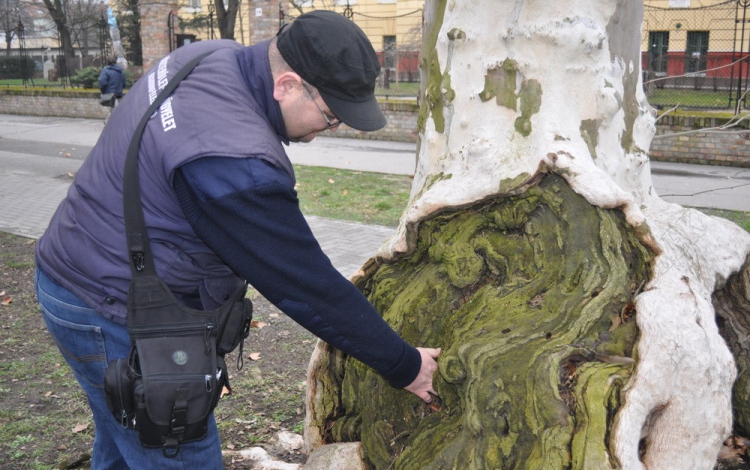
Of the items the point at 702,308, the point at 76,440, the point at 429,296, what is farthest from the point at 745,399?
the point at 76,440

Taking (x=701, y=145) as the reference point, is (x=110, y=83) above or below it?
above

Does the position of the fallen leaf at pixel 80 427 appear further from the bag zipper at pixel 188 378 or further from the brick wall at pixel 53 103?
the brick wall at pixel 53 103

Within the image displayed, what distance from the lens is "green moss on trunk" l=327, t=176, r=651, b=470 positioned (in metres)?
2.54

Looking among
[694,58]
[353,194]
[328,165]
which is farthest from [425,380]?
[694,58]

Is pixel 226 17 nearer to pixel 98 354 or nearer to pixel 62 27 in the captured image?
pixel 62 27

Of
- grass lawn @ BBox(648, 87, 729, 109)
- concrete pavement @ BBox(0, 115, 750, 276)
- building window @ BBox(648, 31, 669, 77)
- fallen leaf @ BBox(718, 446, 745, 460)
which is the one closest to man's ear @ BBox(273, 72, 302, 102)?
fallen leaf @ BBox(718, 446, 745, 460)

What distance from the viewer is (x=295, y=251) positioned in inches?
86.4

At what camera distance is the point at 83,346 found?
2.45 m

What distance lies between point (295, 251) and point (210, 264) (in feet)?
1.14

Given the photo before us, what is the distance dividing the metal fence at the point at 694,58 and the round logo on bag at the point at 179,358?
43.5 ft

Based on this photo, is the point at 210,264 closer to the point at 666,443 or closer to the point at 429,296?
the point at 429,296

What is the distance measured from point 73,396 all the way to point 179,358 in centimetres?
265

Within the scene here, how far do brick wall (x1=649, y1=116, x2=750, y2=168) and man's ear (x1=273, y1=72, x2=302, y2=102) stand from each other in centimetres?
1151

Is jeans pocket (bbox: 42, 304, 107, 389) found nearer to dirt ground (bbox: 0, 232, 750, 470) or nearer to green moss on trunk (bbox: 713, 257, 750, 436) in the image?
dirt ground (bbox: 0, 232, 750, 470)
